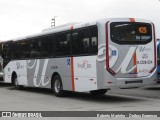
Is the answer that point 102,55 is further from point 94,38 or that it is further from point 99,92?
point 99,92

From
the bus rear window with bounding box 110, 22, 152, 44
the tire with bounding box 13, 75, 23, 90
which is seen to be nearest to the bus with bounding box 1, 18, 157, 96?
the bus rear window with bounding box 110, 22, 152, 44

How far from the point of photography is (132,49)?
616 inches

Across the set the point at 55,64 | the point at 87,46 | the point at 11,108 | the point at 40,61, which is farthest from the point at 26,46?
the point at 11,108

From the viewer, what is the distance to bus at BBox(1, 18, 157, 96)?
49.8 ft

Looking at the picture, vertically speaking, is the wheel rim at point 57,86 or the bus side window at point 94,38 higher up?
the bus side window at point 94,38

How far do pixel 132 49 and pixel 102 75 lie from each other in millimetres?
1588

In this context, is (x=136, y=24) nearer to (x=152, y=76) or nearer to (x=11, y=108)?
(x=152, y=76)

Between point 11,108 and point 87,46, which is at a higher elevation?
point 87,46

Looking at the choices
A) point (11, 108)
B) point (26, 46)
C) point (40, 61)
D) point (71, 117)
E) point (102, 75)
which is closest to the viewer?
point (71, 117)

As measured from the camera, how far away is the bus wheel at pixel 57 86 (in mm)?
18141

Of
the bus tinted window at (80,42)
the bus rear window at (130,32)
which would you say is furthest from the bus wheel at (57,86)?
the bus rear window at (130,32)

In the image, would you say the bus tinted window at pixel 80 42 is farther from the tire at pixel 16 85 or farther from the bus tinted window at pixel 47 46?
the tire at pixel 16 85

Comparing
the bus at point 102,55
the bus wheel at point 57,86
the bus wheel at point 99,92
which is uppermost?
the bus at point 102,55

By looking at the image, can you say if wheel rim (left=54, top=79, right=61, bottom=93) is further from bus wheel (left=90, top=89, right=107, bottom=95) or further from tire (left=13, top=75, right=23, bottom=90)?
tire (left=13, top=75, right=23, bottom=90)
